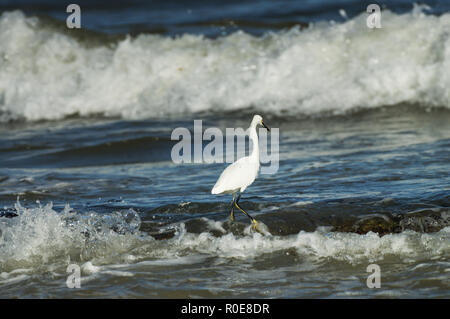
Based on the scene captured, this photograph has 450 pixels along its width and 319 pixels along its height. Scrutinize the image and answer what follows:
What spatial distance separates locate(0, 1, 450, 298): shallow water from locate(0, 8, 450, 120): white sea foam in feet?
0.08

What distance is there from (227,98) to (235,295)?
5.62 meters

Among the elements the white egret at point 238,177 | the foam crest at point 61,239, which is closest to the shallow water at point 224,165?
the foam crest at point 61,239

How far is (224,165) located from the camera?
5.99 metres

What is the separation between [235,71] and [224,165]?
350 centimetres

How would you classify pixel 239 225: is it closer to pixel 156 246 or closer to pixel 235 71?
pixel 156 246

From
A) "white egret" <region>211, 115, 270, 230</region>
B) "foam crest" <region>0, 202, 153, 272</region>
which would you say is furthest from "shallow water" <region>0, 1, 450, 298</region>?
"white egret" <region>211, 115, 270, 230</region>

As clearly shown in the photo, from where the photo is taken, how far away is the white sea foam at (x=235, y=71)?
8281 millimetres

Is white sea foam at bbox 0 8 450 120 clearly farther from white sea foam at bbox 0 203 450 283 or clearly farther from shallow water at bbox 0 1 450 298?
white sea foam at bbox 0 203 450 283

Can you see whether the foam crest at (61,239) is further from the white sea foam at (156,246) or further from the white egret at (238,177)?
the white egret at (238,177)

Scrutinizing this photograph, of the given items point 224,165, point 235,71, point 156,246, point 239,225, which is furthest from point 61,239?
point 235,71

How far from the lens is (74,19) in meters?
11.2

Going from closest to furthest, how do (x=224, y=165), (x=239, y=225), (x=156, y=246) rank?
(x=156, y=246) < (x=239, y=225) < (x=224, y=165)

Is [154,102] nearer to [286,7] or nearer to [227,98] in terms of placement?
[227,98]
